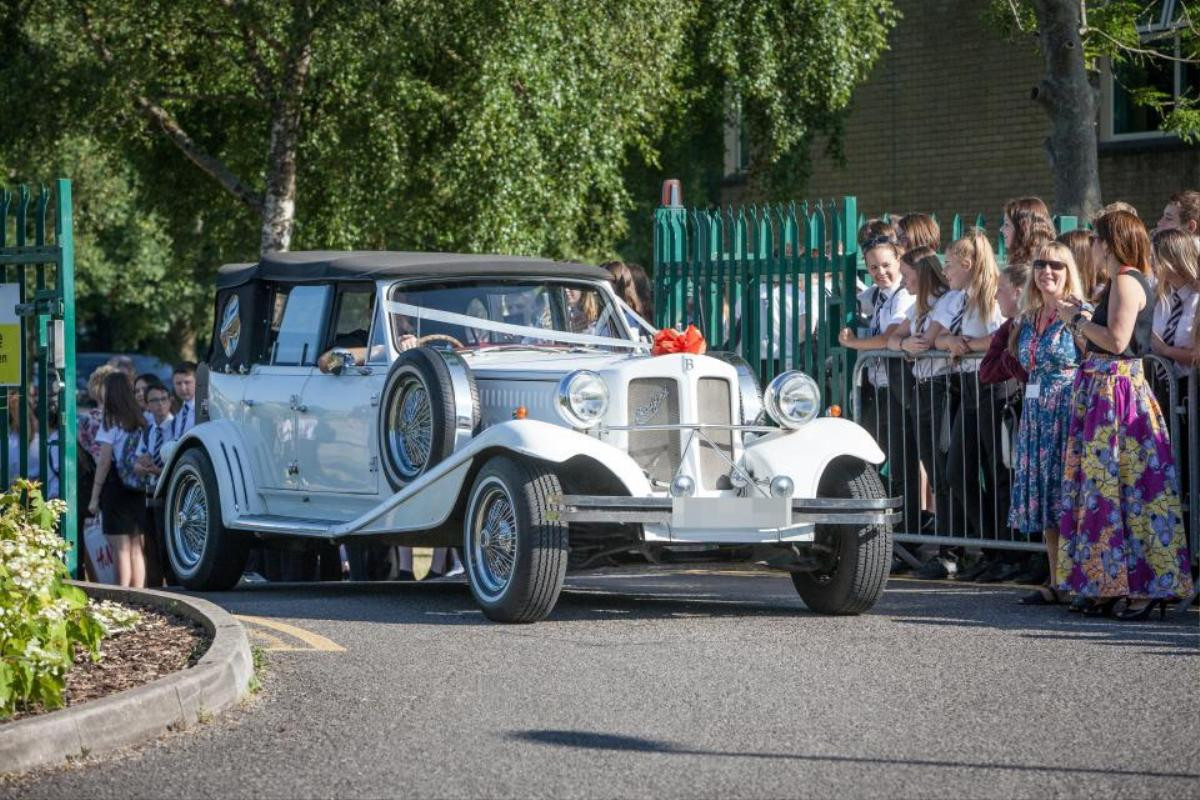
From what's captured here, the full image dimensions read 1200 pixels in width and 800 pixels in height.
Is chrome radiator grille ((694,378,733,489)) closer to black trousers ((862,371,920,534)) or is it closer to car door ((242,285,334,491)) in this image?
black trousers ((862,371,920,534))

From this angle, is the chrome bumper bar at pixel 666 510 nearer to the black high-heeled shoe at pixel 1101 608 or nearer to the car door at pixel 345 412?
the black high-heeled shoe at pixel 1101 608

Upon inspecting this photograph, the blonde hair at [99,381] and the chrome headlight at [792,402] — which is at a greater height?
the blonde hair at [99,381]

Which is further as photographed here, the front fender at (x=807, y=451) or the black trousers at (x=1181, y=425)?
the black trousers at (x=1181, y=425)

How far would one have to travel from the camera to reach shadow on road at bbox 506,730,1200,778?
6.18 metres

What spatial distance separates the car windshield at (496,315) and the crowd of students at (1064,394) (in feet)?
6.74

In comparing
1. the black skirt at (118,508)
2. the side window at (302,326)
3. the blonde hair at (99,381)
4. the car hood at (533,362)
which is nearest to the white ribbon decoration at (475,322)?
the car hood at (533,362)

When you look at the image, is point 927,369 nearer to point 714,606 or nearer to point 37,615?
point 714,606

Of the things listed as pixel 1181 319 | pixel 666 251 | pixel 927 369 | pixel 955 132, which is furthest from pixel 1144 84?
pixel 1181 319

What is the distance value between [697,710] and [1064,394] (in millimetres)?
3905

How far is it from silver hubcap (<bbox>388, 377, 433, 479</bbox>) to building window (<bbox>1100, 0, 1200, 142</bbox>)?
13962 millimetres

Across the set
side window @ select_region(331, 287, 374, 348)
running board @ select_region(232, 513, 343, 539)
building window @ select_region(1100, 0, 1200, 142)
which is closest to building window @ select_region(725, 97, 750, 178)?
building window @ select_region(1100, 0, 1200, 142)

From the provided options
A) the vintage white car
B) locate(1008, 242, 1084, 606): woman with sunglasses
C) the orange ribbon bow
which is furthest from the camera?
locate(1008, 242, 1084, 606): woman with sunglasses

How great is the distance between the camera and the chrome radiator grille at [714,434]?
33.2ft

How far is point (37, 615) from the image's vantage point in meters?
7.29
